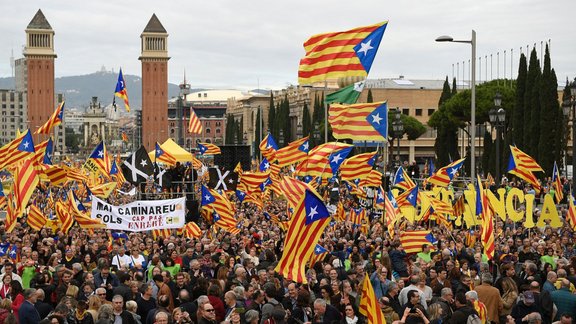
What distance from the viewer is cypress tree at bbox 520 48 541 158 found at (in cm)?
5028

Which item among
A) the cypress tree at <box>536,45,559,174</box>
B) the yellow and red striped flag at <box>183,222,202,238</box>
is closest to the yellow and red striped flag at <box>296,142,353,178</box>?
the yellow and red striped flag at <box>183,222,202,238</box>

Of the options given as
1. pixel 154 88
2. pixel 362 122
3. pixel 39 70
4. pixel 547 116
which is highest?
pixel 39 70

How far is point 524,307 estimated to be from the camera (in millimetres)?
11406

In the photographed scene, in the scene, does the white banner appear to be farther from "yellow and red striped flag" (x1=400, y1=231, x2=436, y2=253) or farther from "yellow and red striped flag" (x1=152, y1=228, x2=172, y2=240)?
"yellow and red striped flag" (x1=400, y1=231, x2=436, y2=253)

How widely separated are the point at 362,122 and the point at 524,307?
9177 mm

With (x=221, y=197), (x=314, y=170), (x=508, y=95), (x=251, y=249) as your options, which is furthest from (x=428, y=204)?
(x=508, y=95)

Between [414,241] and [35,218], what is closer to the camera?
[414,241]

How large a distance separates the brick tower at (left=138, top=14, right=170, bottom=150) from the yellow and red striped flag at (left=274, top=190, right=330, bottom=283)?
449ft

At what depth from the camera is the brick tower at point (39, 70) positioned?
141750 mm

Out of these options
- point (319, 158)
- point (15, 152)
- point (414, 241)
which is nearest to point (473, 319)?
point (414, 241)

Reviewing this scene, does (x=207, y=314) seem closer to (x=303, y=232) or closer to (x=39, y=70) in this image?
(x=303, y=232)

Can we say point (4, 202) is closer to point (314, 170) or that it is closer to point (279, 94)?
point (314, 170)

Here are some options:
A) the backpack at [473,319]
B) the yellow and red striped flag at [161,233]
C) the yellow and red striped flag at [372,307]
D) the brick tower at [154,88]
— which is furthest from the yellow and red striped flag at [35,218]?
the brick tower at [154,88]

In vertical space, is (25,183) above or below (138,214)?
above
